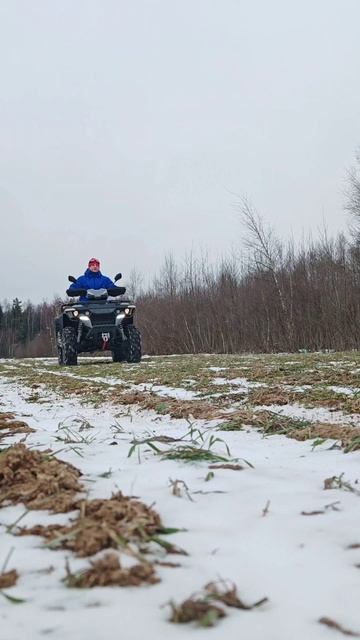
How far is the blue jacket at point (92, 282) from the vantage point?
13945 millimetres

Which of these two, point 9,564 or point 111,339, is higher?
point 111,339

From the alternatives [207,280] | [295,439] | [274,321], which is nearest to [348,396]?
[295,439]

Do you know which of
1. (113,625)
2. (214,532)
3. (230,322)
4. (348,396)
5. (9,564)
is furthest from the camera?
(230,322)

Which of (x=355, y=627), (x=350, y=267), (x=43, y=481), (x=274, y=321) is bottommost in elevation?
(x=355, y=627)

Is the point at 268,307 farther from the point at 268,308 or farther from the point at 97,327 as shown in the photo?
the point at 97,327

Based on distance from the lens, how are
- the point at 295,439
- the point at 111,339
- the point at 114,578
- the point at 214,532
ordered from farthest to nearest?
1. the point at 111,339
2. the point at 295,439
3. the point at 214,532
4. the point at 114,578

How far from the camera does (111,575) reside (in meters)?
1.05

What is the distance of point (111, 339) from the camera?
13.0m

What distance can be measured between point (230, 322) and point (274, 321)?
116 inches

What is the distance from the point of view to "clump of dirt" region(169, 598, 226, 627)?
0.93 m

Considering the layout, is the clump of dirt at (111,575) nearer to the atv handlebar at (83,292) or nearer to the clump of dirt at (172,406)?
the clump of dirt at (172,406)

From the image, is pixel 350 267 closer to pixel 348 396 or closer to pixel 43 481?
pixel 348 396

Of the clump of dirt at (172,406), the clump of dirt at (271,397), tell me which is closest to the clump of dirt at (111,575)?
the clump of dirt at (172,406)

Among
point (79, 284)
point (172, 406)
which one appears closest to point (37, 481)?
point (172, 406)
